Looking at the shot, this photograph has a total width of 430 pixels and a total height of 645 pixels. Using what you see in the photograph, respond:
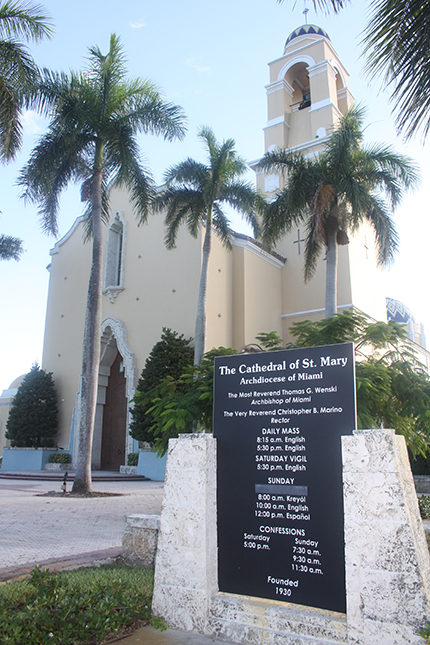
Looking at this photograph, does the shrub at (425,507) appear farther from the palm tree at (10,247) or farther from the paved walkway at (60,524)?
the palm tree at (10,247)

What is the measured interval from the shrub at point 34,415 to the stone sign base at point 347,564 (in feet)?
76.8

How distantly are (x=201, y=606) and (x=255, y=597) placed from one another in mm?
460

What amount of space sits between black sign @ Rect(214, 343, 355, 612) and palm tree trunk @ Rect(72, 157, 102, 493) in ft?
37.5

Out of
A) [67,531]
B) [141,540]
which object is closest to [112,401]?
[67,531]

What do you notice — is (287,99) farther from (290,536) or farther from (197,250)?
(290,536)

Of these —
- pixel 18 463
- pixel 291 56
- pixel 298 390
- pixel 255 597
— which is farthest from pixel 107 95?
pixel 291 56

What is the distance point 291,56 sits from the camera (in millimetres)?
32750

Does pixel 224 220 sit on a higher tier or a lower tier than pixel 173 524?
higher

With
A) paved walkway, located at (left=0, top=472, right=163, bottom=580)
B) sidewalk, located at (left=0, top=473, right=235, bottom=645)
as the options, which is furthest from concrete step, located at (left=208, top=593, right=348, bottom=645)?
paved walkway, located at (left=0, top=472, right=163, bottom=580)

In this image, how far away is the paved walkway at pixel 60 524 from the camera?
265 inches

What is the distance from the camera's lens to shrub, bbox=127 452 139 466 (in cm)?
2291

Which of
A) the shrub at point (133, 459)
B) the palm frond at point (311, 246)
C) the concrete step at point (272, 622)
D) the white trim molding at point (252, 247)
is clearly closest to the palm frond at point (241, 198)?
the palm frond at point (311, 246)

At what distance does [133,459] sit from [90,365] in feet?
29.4

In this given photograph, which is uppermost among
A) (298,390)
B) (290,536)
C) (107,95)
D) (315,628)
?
(107,95)
